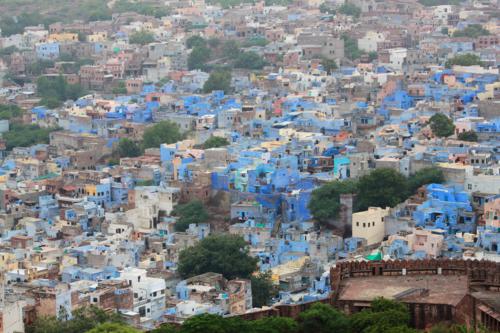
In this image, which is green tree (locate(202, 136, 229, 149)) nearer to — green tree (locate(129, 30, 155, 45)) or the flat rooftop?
the flat rooftop

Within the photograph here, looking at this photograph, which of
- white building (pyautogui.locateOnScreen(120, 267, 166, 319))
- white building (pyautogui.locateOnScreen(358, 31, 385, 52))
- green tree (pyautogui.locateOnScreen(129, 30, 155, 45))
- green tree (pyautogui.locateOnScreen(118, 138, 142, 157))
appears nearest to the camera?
white building (pyautogui.locateOnScreen(120, 267, 166, 319))

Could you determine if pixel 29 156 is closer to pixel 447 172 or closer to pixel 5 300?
pixel 447 172

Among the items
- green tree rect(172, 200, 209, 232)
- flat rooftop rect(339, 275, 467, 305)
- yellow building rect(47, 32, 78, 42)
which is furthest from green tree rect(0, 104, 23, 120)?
flat rooftop rect(339, 275, 467, 305)

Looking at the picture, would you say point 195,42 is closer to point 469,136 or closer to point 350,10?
point 350,10

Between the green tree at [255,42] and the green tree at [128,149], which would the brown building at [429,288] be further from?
the green tree at [255,42]

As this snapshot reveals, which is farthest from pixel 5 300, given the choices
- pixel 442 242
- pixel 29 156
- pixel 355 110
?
pixel 355 110

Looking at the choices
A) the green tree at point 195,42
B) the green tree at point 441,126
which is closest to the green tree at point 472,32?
the green tree at point 195,42
